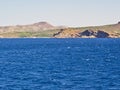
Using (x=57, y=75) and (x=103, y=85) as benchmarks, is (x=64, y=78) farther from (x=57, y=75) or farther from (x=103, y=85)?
(x=103, y=85)

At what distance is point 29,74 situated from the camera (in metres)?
95.1

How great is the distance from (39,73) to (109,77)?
1656 centimetres

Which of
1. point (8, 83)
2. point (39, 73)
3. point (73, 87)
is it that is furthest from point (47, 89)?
point (39, 73)

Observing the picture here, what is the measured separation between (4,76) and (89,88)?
2367cm

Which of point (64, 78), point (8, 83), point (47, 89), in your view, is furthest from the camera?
point (64, 78)

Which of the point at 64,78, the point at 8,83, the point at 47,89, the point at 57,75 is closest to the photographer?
the point at 47,89

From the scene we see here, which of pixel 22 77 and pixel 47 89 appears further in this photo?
pixel 22 77

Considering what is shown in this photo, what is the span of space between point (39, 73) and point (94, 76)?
13.1 metres

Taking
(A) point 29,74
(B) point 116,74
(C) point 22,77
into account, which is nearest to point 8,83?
(C) point 22,77

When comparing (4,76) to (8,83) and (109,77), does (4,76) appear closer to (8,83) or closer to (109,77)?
(8,83)

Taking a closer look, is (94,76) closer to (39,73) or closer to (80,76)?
(80,76)

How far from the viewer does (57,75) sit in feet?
305

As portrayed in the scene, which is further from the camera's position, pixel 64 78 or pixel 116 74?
pixel 116 74

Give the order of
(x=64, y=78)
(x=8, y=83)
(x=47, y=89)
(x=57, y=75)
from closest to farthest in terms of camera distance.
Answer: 1. (x=47, y=89)
2. (x=8, y=83)
3. (x=64, y=78)
4. (x=57, y=75)
